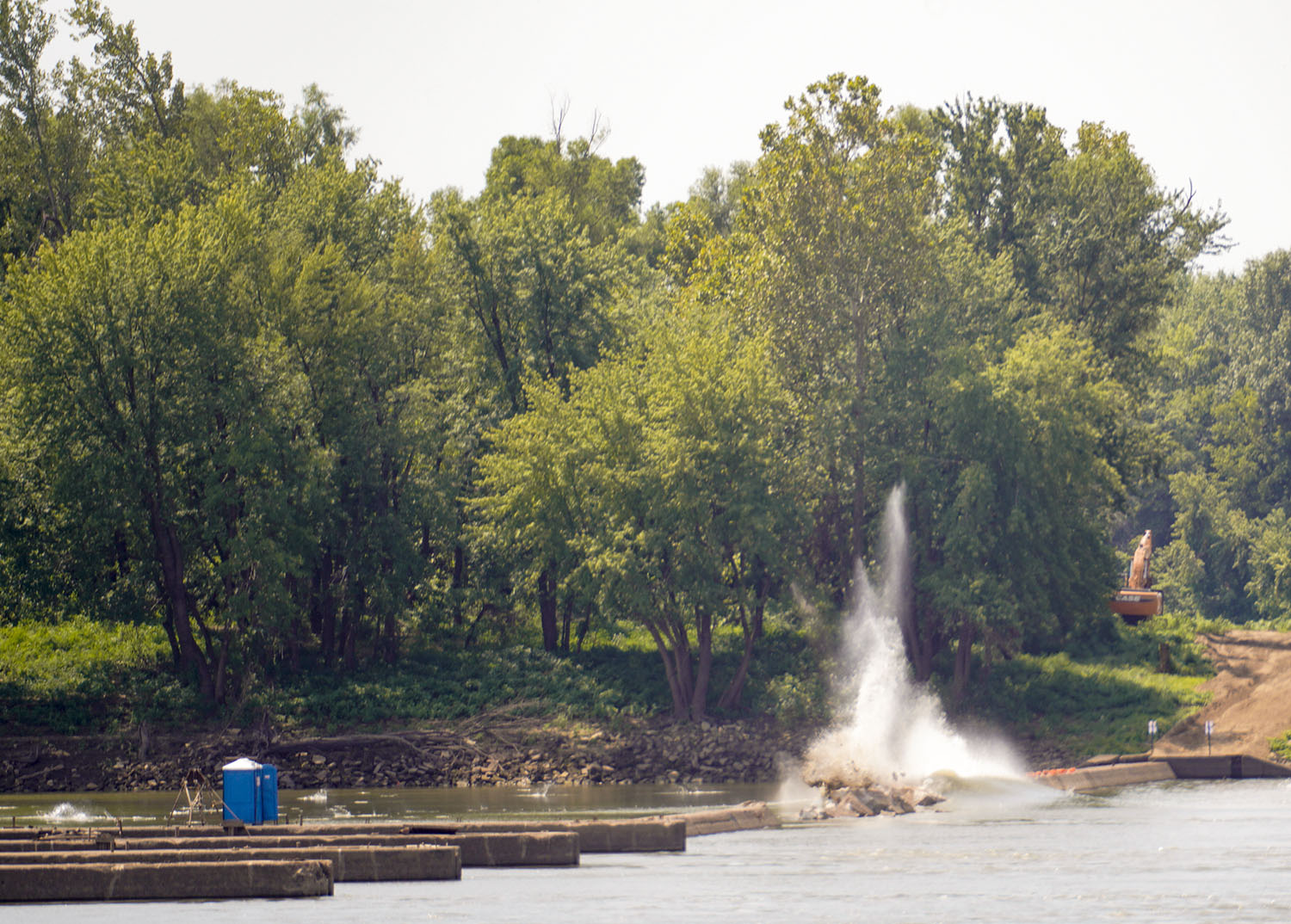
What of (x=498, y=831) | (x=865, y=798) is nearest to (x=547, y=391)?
(x=865, y=798)

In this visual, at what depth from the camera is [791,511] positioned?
58.8 metres

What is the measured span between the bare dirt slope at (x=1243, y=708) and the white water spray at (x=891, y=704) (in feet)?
20.0

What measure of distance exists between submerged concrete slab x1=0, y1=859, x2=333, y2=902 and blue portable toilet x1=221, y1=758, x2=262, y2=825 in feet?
24.6

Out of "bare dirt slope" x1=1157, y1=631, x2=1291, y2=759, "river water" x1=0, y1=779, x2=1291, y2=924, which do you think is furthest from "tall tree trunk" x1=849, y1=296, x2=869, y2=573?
"river water" x1=0, y1=779, x2=1291, y2=924

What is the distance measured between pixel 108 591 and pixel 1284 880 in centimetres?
3927

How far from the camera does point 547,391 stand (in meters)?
61.3

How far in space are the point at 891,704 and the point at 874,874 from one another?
94.6 ft

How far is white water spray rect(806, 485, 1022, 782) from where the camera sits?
5566 cm

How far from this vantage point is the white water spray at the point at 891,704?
55.7 m

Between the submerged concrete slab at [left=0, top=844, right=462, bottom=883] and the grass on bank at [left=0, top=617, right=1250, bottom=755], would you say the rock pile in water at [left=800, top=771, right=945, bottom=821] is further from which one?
the submerged concrete slab at [left=0, top=844, right=462, bottom=883]

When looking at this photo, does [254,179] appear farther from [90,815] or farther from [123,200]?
[90,815]

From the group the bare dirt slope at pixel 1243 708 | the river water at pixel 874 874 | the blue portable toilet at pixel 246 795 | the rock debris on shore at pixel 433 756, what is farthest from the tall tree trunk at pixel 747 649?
the blue portable toilet at pixel 246 795

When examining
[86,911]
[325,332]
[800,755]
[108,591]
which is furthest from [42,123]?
[86,911]

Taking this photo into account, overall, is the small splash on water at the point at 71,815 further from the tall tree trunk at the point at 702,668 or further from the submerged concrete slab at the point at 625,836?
the tall tree trunk at the point at 702,668
